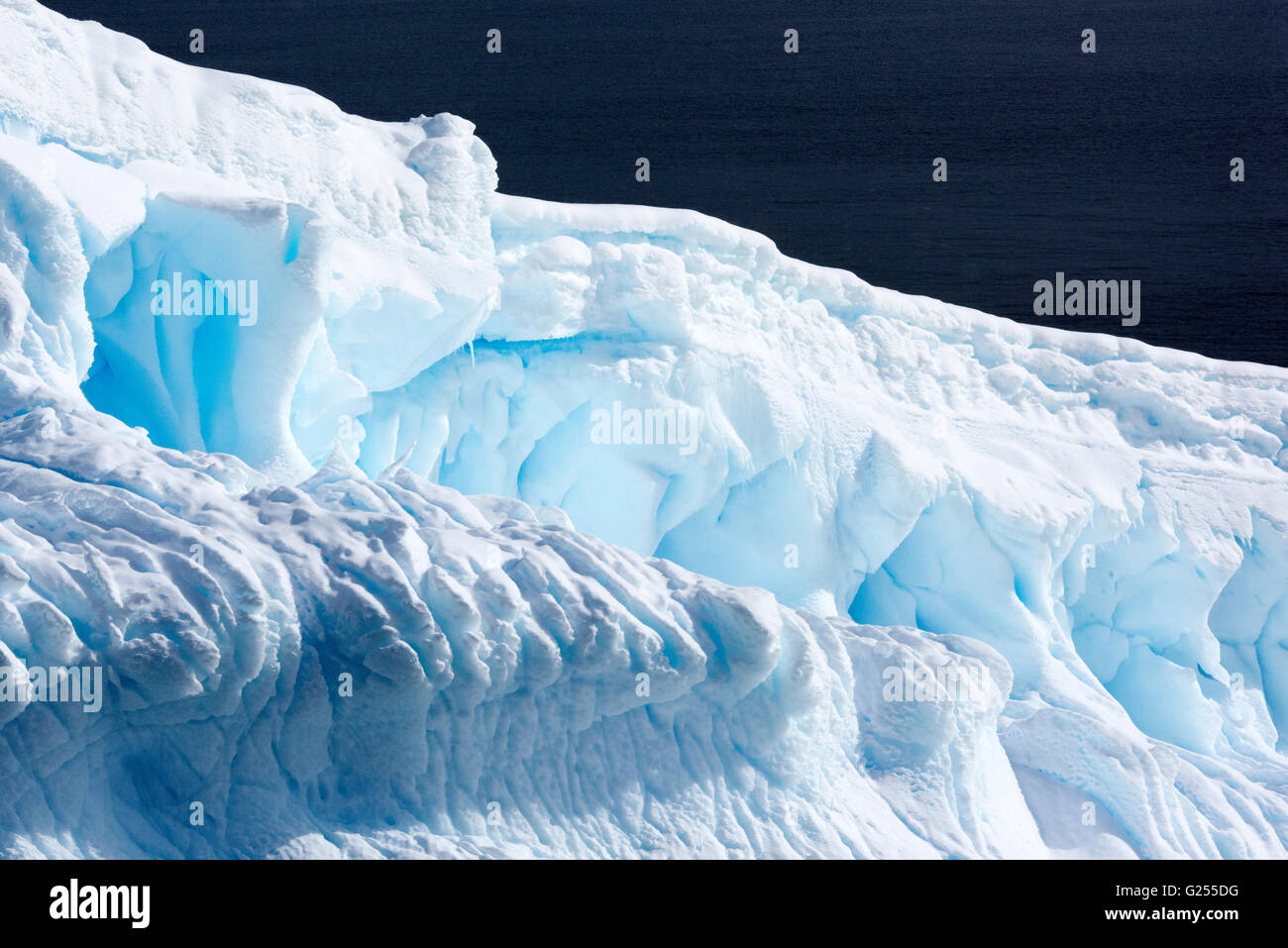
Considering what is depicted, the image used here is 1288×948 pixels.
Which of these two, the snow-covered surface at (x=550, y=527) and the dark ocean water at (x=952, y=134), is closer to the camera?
the snow-covered surface at (x=550, y=527)

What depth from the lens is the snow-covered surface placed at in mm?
3766

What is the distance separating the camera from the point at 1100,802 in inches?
219

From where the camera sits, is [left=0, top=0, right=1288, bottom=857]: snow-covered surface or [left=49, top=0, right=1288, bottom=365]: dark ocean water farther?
[left=49, top=0, right=1288, bottom=365]: dark ocean water

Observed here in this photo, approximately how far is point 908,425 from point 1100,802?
7.68ft

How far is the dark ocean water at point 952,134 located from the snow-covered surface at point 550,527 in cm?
326

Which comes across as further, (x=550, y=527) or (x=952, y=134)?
(x=952, y=134)

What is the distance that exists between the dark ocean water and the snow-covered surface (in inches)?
128

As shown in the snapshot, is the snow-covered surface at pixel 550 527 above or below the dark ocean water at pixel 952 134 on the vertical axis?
below

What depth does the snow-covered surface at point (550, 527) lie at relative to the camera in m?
3.77

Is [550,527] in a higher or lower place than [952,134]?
lower

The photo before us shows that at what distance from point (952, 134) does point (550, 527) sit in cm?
766

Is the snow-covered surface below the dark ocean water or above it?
below

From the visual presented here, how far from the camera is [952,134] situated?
442 inches
